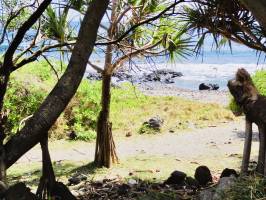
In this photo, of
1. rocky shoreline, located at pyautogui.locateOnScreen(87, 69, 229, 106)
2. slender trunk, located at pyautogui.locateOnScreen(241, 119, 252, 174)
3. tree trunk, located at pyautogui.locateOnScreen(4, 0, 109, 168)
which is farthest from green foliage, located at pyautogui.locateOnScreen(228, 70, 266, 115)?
tree trunk, located at pyautogui.locateOnScreen(4, 0, 109, 168)

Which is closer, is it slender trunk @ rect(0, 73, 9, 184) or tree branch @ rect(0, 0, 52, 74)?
slender trunk @ rect(0, 73, 9, 184)

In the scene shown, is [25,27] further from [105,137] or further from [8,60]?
[105,137]

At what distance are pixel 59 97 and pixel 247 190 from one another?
1.68 metres

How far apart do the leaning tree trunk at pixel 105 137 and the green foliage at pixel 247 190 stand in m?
4.22

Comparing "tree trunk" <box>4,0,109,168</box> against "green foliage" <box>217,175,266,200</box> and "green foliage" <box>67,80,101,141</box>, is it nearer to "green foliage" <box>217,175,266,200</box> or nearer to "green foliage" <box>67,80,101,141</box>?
"green foliage" <box>217,175,266,200</box>

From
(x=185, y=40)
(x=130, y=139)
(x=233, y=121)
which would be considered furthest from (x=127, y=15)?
(x=233, y=121)

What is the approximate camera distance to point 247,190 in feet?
10.5

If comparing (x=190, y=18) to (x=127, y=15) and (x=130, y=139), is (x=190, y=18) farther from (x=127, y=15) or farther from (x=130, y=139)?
(x=130, y=139)

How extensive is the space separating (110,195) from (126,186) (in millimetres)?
279

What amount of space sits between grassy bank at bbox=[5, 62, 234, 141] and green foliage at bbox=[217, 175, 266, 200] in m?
6.78

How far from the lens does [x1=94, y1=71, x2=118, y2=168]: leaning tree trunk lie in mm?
7527

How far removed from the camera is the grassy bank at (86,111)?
10406 mm

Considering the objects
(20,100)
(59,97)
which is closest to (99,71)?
(20,100)

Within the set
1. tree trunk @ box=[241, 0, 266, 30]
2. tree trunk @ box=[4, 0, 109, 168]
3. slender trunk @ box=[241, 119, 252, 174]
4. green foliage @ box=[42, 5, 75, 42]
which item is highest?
green foliage @ box=[42, 5, 75, 42]
